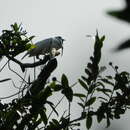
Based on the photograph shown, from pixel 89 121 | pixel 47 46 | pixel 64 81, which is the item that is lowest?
pixel 89 121

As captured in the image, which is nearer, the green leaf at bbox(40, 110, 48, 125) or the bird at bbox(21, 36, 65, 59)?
the green leaf at bbox(40, 110, 48, 125)

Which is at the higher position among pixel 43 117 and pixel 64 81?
pixel 64 81

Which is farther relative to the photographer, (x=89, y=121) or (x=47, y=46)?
(x=47, y=46)

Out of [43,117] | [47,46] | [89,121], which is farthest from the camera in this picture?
[47,46]

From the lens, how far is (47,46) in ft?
11.3

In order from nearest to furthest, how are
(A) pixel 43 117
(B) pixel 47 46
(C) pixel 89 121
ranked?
(A) pixel 43 117, (C) pixel 89 121, (B) pixel 47 46

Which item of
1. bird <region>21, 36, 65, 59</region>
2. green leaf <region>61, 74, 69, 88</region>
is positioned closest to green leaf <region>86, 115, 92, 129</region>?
green leaf <region>61, 74, 69, 88</region>

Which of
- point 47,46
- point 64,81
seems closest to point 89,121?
point 64,81

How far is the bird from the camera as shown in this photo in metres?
3.38

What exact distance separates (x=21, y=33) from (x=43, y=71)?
4.22 ft

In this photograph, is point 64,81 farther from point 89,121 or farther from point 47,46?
point 47,46

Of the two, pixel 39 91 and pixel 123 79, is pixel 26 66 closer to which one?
pixel 39 91

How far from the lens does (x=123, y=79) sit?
3.10 metres

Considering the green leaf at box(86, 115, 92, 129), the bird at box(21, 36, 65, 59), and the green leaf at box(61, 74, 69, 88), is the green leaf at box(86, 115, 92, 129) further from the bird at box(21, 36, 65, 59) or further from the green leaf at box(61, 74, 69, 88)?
the bird at box(21, 36, 65, 59)
